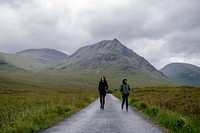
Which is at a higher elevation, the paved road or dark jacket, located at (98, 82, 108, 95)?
dark jacket, located at (98, 82, 108, 95)

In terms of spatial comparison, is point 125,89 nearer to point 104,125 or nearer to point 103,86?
point 103,86

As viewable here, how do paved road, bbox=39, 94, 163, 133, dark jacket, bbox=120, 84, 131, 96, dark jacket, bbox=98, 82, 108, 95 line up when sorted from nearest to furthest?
paved road, bbox=39, 94, 163, 133
dark jacket, bbox=120, 84, 131, 96
dark jacket, bbox=98, 82, 108, 95

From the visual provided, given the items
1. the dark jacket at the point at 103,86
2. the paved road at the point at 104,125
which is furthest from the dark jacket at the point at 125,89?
the paved road at the point at 104,125

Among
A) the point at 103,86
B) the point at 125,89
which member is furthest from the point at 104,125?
the point at 103,86

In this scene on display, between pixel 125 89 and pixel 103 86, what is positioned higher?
pixel 103 86

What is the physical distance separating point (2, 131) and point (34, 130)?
4.77 ft

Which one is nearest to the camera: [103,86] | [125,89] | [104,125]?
[104,125]

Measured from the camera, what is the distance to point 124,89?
25.3m

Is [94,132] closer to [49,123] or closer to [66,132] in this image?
[66,132]

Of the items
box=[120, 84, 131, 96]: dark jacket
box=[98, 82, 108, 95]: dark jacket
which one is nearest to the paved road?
box=[120, 84, 131, 96]: dark jacket

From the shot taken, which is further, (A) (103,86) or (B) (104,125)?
(A) (103,86)

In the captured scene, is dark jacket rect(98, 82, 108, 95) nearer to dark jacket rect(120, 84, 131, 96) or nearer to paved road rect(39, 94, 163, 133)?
dark jacket rect(120, 84, 131, 96)

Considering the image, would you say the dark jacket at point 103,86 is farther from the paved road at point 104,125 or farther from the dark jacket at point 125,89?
the paved road at point 104,125

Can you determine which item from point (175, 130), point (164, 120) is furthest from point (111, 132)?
point (164, 120)
